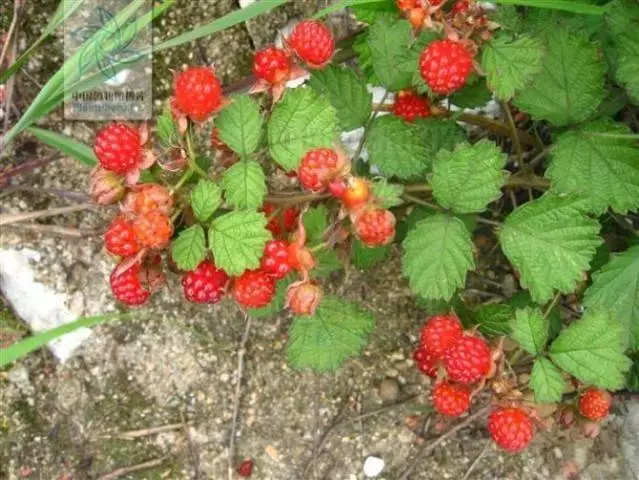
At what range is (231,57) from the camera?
7.16ft

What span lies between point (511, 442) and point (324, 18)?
1121 millimetres

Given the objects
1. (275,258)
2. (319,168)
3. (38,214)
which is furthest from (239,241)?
(38,214)

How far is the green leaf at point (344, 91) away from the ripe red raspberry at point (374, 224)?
0.38 m

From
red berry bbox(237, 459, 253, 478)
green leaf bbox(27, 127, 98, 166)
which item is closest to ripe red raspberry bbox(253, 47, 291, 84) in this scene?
green leaf bbox(27, 127, 98, 166)

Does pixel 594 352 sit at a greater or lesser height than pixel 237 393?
greater

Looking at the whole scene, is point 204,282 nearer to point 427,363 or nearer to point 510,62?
point 427,363

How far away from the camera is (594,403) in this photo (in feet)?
5.57

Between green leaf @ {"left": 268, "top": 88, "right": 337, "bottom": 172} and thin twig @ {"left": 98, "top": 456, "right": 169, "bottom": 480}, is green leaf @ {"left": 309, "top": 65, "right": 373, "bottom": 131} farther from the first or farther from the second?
thin twig @ {"left": 98, "top": 456, "right": 169, "bottom": 480}

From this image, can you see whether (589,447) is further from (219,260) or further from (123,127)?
(123,127)

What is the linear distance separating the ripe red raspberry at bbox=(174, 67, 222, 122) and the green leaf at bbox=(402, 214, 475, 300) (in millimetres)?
473

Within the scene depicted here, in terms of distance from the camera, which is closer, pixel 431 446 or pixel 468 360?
pixel 468 360

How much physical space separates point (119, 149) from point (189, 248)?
203 mm

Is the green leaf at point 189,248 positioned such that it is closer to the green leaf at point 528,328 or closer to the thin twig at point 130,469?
the green leaf at point 528,328

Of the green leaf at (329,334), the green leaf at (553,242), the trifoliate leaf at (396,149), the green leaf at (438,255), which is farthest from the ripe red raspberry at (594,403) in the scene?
the trifoliate leaf at (396,149)
